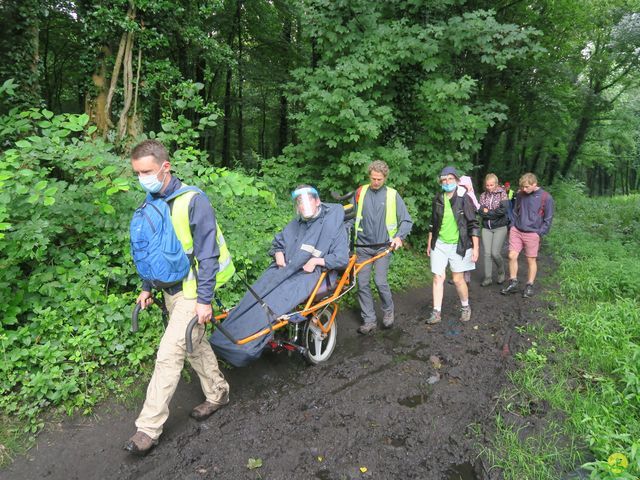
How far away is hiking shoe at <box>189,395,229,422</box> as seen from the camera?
328 centimetres

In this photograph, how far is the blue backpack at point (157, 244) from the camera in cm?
274

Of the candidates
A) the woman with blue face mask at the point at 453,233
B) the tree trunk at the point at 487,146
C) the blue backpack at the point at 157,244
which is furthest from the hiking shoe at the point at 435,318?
the tree trunk at the point at 487,146

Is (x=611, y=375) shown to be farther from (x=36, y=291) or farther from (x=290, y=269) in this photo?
(x=36, y=291)

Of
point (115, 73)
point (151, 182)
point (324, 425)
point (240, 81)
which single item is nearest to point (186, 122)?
point (151, 182)

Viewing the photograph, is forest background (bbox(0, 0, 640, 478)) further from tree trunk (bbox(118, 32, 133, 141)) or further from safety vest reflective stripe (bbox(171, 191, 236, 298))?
safety vest reflective stripe (bbox(171, 191, 236, 298))

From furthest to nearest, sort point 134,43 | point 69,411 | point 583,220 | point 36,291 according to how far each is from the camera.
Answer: point 583,220, point 134,43, point 36,291, point 69,411

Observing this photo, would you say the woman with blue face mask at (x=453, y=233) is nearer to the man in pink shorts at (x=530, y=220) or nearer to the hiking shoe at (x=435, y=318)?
the hiking shoe at (x=435, y=318)

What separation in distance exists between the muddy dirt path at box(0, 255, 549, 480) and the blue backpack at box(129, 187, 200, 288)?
136cm

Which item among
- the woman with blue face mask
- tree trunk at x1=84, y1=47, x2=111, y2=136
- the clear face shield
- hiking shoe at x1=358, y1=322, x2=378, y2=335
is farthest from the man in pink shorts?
tree trunk at x1=84, y1=47, x2=111, y2=136

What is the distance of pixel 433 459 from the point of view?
2885mm

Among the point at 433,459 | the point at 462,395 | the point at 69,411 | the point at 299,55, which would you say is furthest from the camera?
the point at 299,55

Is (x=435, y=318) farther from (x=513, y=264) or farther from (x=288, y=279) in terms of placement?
(x=288, y=279)

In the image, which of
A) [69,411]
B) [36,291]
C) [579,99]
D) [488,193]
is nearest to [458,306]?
[488,193]

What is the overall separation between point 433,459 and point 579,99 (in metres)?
20.3
